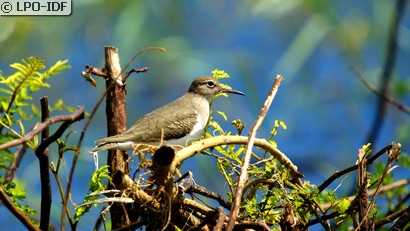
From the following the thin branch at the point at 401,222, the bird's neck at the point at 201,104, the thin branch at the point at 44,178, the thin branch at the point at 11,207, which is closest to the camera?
the thin branch at the point at 11,207

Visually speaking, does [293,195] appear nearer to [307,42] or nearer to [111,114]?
[111,114]

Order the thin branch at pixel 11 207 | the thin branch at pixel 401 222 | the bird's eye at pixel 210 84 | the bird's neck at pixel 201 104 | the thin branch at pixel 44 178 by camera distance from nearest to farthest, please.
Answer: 1. the thin branch at pixel 11 207
2. the thin branch at pixel 44 178
3. the thin branch at pixel 401 222
4. the bird's neck at pixel 201 104
5. the bird's eye at pixel 210 84

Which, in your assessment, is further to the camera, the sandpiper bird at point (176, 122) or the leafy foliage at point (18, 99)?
the sandpiper bird at point (176, 122)

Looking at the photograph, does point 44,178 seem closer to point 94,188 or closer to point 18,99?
point 94,188

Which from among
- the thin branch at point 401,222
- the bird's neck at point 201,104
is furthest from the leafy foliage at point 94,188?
the bird's neck at point 201,104

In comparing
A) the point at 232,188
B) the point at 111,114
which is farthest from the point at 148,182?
the point at 111,114

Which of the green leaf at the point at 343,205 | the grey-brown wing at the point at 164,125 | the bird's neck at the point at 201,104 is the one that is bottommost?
the green leaf at the point at 343,205

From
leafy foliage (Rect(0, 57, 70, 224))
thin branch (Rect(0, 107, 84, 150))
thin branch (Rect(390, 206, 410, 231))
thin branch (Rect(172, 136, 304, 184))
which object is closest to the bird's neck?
leafy foliage (Rect(0, 57, 70, 224))

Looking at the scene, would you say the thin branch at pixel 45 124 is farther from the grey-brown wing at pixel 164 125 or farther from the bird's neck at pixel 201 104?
the bird's neck at pixel 201 104

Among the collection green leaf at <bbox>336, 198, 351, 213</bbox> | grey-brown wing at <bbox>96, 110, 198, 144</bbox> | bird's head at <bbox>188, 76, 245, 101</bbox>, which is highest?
bird's head at <bbox>188, 76, 245, 101</bbox>

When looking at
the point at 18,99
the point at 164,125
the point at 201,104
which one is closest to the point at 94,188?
the point at 18,99

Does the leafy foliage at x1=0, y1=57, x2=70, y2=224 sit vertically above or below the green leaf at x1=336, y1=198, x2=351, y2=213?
above

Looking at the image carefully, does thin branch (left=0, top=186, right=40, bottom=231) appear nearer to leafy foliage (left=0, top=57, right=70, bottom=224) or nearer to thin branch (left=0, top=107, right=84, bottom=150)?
thin branch (left=0, top=107, right=84, bottom=150)

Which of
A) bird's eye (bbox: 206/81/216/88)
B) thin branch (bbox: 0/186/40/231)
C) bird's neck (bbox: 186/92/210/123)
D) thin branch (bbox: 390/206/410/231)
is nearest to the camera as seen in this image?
thin branch (bbox: 0/186/40/231)
